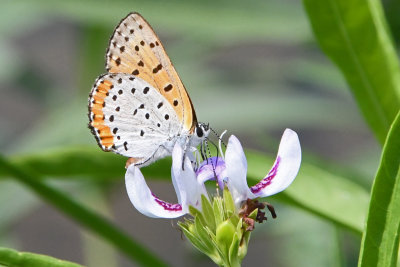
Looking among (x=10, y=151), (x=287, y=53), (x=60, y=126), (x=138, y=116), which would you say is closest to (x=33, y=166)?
(x=138, y=116)

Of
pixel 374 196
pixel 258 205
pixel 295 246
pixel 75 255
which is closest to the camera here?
pixel 374 196

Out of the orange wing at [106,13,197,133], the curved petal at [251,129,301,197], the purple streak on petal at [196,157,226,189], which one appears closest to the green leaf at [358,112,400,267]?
the curved petal at [251,129,301,197]

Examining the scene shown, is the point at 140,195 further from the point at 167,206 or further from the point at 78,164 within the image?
the point at 78,164

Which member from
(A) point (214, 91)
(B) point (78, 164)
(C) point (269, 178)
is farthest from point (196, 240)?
(A) point (214, 91)

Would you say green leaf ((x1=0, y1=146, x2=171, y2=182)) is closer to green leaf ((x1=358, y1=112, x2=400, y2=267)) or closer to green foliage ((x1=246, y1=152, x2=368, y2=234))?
green foliage ((x1=246, y1=152, x2=368, y2=234))

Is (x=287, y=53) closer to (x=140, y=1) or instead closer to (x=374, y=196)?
(x=140, y=1)

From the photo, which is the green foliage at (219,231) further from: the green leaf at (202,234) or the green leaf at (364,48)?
the green leaf at (364,48)
